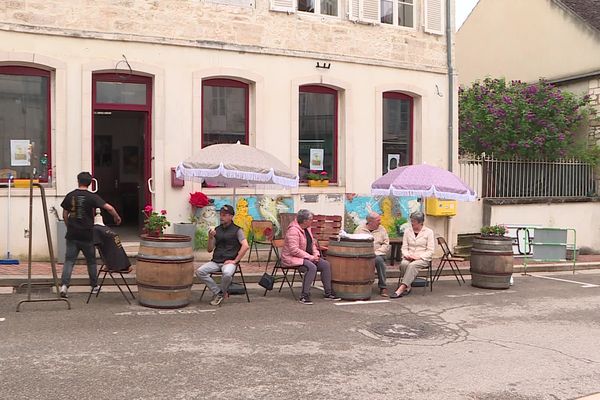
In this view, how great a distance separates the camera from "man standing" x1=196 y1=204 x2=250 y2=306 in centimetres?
854

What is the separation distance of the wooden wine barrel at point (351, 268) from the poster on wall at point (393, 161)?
5.34 meters

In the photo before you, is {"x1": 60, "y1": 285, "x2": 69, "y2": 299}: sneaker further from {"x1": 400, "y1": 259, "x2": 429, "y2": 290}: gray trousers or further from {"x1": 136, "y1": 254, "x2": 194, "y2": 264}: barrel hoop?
{"x1": 400, "y1": 259, "x2": 429, "y2": 290}: gray trousers

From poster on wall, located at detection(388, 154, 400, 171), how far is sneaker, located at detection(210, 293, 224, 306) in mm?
6695

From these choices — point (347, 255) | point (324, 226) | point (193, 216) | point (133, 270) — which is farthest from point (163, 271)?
point (324, 226)

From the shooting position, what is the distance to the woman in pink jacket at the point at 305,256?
29.1 feet

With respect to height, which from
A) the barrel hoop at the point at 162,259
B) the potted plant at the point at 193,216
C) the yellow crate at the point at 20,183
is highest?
the yellow crate at the point at 20,183

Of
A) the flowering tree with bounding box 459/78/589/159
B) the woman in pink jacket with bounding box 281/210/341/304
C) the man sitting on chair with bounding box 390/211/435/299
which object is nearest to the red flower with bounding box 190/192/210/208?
the woman in pink jacket with bounding box 281/210/341/304

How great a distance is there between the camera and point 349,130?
13.4 meters

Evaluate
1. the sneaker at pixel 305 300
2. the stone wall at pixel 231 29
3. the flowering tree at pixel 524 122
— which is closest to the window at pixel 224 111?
the stone wall at pixel 231 29

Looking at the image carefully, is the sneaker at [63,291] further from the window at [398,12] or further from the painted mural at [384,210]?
the window at [398,12]

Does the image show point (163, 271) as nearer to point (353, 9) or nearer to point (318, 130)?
point (318, 130)

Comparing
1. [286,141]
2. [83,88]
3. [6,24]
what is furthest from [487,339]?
[6,24]

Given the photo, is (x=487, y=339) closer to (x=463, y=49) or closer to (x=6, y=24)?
(x=6, y=24)

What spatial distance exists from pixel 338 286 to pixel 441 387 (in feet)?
12.9
